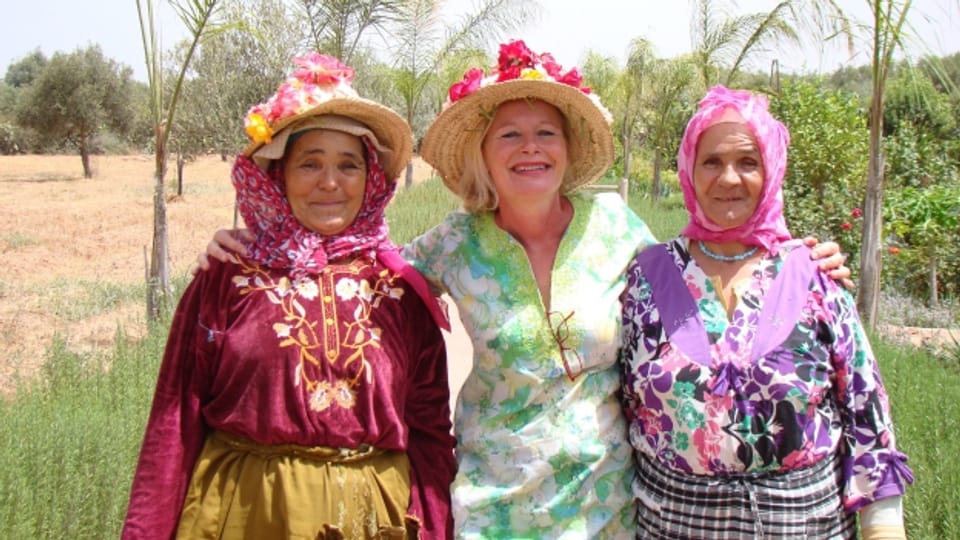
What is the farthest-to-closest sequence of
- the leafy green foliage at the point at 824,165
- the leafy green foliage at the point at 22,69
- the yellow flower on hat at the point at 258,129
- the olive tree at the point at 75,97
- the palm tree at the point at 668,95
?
→ the leafy green foliage at the point at 22,69 → the olive tree at the point at 75,97 → the palm tree at the point at 668,95 → the leafy green foliage at the point at 824,165 → the yellow flower on hat at the point at 258,129

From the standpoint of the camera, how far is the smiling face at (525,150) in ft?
8.03

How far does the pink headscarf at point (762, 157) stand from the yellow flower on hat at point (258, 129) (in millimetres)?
1087

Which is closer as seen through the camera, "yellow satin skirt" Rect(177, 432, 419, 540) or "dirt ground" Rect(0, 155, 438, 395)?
"yellow satin skirt" Rect(177, 432, 419, 540)

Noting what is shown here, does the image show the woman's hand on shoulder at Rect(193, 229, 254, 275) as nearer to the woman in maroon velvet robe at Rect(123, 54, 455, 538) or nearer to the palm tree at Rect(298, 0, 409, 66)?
the woman in maroon velvet robe at Rect(123, 54, 455, 538)

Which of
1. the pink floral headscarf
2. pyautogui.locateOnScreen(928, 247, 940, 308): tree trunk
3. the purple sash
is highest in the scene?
the pink floral headscarf

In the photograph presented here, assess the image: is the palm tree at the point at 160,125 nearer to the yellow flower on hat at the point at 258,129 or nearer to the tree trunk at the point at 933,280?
the yellow flower on hat at the point at 258,129

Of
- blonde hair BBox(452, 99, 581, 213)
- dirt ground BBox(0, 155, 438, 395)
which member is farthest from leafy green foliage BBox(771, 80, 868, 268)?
blonde hair BBox(452, 99, 581, 213)

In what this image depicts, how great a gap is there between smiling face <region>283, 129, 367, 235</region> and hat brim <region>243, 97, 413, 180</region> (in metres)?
0.07

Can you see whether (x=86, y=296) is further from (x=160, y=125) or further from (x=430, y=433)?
(x=430, y=433)

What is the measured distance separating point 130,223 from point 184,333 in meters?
18.3

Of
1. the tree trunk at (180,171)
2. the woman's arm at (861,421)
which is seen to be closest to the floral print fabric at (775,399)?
the woman's arm at (861,421)

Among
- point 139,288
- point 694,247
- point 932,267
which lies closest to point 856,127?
point 932,267

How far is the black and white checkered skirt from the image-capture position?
81.6 inches

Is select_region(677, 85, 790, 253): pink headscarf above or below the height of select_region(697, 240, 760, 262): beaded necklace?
above
